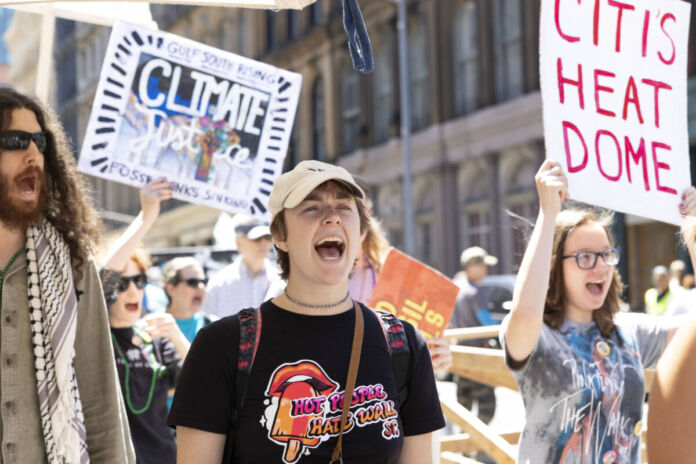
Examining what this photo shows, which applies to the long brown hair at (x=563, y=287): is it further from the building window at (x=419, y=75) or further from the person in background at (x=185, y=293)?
the building window at (x=419, y=75)

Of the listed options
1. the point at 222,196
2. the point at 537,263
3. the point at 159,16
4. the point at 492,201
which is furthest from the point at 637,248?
the point at 159,16

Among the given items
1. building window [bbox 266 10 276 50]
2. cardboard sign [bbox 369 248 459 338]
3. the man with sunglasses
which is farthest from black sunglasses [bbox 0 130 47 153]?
building window [bbox 266 10 276 50]

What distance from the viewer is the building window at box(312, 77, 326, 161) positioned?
1276 inches

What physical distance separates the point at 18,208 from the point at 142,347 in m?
1.57

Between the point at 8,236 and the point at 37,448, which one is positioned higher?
the point at 8,236

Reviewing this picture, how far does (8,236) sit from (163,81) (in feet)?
6.95

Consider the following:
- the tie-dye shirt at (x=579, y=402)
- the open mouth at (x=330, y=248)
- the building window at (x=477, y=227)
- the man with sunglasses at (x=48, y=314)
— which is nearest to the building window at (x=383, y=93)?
the building window at (x=477, y=227)

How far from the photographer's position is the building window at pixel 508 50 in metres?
22.6

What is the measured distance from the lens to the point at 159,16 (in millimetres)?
46656

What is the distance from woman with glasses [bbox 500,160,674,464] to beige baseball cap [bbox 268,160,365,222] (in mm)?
827

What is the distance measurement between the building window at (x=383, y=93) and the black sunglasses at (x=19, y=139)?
2488 centimetres

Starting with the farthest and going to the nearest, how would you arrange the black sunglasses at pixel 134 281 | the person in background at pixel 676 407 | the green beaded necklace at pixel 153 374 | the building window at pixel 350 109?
the building window at pixel 350 109
the black sunglasses at pixel 134 281
the green beaded necklace at pixel 153 374
the person in background at pixel 676 407

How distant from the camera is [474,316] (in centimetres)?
1009

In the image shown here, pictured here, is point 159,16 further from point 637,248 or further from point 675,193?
point 675,193
